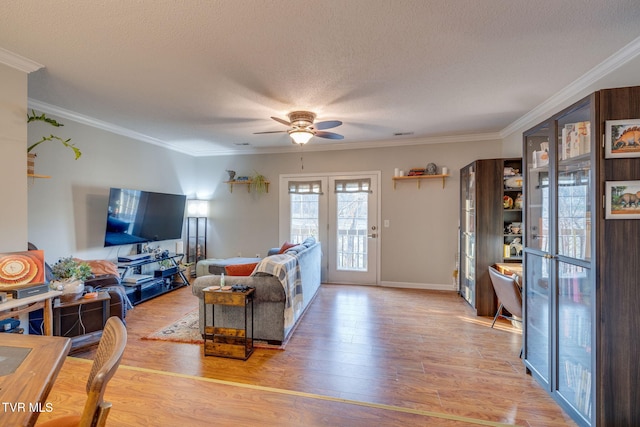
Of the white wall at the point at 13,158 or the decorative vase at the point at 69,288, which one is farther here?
the decorative vase at the point at 69,288

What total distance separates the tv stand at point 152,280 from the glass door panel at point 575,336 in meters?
4.85

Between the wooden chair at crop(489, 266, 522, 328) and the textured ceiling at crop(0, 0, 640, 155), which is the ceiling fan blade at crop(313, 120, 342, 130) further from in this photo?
the wooden chair at crop(489, 266, 522, 328)

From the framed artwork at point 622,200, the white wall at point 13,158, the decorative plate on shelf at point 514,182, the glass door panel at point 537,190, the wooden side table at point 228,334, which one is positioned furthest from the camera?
the decorative plate on shelf at point 514,182

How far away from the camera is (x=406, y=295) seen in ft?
15.2

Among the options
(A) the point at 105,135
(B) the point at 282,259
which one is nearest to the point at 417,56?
(B) the point at 282,259

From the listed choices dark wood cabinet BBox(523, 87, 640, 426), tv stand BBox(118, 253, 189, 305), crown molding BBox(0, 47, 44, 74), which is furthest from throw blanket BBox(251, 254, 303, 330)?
crown molding BBox(0, 47, 44, 74)

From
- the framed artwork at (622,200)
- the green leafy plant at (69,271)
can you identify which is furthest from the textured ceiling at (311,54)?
the green leafy plant at (69,271)

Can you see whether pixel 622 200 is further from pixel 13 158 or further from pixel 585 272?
pixel 13 158

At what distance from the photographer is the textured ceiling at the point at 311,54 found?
1.82m

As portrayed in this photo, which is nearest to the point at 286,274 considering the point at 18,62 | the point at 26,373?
the point at 26,373

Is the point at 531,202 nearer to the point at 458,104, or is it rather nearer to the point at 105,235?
the point at 458,104

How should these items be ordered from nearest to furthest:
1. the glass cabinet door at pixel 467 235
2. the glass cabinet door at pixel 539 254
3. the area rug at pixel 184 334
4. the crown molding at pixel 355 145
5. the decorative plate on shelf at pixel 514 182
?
1. the glass cabinet door at pixel 539 254
2. the area rug at pixel 184 334
3. the decorative plate on shelf at pixel 514 182
4. the glass cabinet door at pixel 467 235
5. the crown molding at pixel 355 145

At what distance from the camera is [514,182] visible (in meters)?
3.74

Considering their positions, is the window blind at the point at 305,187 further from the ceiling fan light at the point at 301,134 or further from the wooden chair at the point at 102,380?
the wooden chair at the point at 102,380
